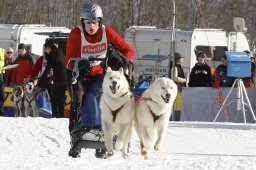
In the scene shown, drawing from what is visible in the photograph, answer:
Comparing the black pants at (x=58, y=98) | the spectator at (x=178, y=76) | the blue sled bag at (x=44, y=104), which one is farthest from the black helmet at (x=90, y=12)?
the spectator at (x=178, y=76)

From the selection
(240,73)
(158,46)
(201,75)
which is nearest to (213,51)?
(158,46)

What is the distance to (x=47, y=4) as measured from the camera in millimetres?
34375

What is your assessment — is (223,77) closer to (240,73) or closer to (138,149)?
(240,73)

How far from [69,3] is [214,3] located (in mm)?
8672

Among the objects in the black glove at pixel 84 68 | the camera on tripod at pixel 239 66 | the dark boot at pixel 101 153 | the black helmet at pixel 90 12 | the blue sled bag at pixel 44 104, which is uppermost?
the black helmet at pixel 90 12

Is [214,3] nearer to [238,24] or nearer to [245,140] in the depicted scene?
[238,24]

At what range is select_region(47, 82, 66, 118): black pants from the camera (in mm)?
13718

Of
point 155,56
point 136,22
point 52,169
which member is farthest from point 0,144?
point 136,22

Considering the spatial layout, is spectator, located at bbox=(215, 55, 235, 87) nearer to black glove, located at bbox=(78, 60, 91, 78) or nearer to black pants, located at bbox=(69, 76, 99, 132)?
black pants, located at bbox=(69, 76, 99, 132)

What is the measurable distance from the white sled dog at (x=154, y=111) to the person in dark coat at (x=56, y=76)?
6.22m

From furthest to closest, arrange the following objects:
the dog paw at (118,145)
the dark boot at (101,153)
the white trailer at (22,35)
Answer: the white trailer at (22,35) < the dark boot at (101,153) < the dog paw at (118,145)

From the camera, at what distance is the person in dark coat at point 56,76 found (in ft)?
44.5

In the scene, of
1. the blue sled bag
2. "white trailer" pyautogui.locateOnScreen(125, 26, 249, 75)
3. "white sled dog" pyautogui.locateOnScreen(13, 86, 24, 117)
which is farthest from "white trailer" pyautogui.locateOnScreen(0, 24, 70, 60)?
the blue sled bag

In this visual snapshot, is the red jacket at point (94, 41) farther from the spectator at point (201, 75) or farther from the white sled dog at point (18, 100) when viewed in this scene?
the spectator at point (201, 75)
